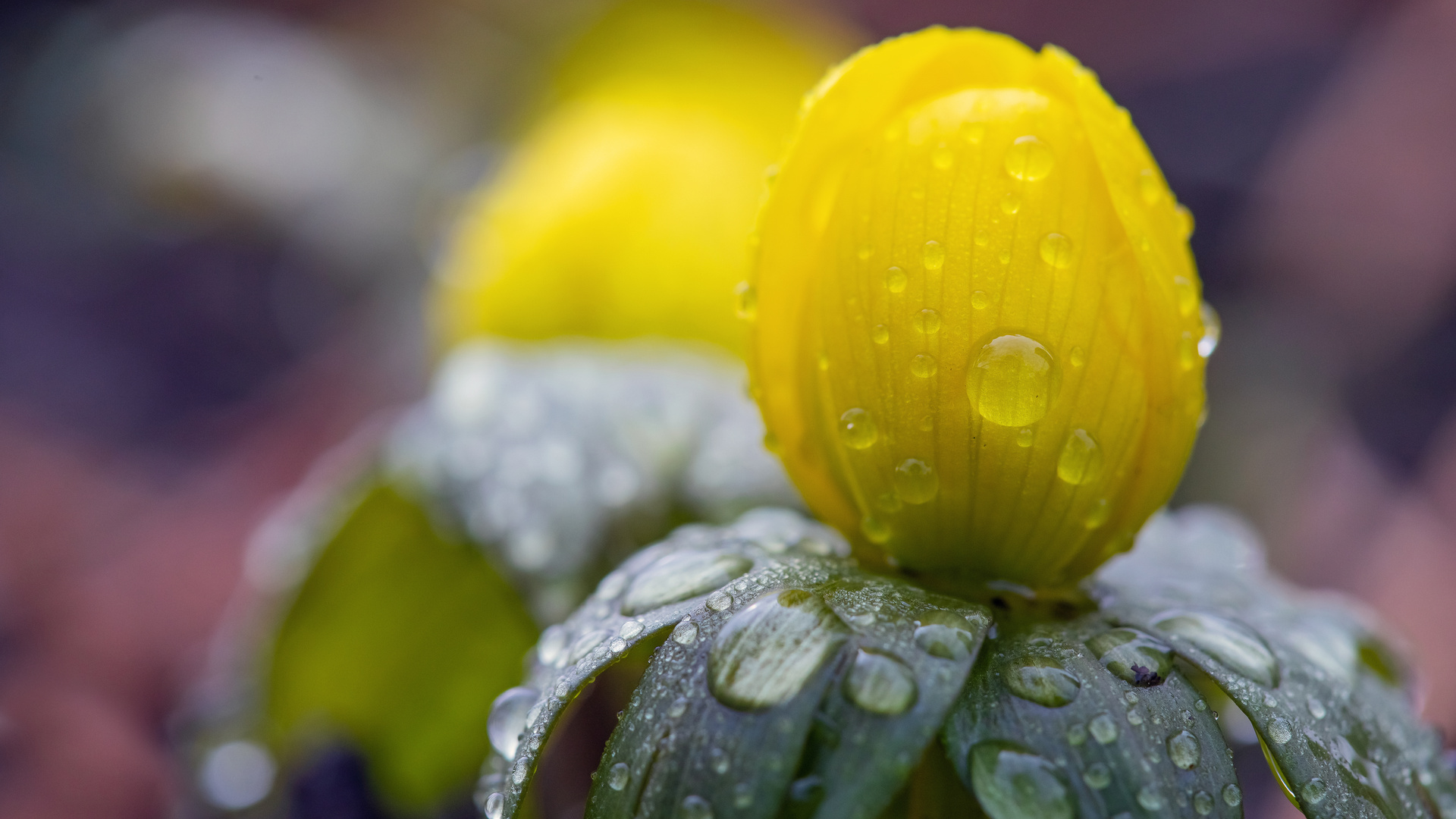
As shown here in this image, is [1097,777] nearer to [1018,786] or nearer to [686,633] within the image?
[1018,786]

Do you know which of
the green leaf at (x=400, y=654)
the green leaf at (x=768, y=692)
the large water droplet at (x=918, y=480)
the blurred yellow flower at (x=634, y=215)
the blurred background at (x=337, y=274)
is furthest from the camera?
the blurred background at (x=337, y=274)

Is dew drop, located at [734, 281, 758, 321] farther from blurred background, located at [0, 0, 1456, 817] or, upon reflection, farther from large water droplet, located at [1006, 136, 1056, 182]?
blurred background, located at [0, 0, 1456, 817]

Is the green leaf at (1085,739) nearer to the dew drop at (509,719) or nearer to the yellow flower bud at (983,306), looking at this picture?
the yellow flower bud at (983,306)

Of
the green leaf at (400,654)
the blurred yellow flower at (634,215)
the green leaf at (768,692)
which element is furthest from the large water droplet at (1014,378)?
the green leaf at (400,654)

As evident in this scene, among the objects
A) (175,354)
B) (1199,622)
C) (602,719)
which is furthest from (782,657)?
(175,354)

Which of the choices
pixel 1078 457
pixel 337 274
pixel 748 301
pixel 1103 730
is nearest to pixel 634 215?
pixel 748 301

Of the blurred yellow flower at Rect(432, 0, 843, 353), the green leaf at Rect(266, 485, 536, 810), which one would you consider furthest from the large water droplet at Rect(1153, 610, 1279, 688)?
the green leaf at Rect(266, 485, 536, 810)
